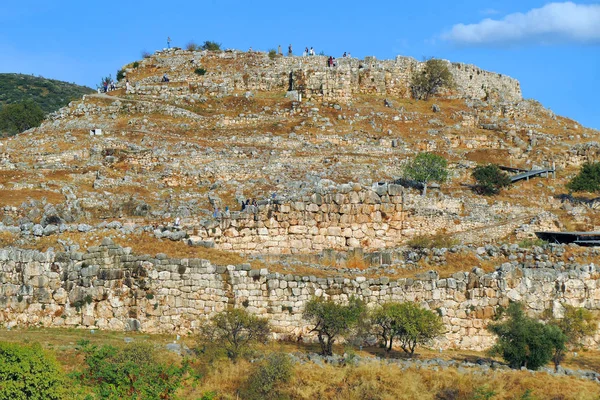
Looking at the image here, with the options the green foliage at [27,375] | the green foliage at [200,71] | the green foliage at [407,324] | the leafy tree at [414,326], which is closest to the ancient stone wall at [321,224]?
the green foliage at [407,324]

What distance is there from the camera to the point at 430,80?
6831cm

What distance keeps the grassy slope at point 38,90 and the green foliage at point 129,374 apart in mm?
83049

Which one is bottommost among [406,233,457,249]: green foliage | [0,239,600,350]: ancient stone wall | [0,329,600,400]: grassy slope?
[0,329,600,400]: grassy slope

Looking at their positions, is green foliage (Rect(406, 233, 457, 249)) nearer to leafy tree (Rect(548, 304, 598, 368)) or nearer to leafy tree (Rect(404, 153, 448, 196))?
leafy tree (Rect(548, 304, 598, 368))

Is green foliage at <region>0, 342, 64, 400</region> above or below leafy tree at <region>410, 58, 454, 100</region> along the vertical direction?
below

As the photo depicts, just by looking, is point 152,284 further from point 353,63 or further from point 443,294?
point 353,63

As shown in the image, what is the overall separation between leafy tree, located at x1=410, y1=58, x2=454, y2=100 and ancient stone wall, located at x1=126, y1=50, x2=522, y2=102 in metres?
0.49

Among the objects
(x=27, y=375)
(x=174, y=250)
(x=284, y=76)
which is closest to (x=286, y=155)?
(x=284, y=76)

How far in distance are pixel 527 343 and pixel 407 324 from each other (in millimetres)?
2942

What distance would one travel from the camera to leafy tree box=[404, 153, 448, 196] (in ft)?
146

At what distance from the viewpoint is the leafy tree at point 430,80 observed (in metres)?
67.6

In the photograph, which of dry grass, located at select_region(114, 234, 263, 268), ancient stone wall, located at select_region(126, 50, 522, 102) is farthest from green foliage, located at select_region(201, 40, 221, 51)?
dry grass, located at select_region(114, 234, 263, 268)

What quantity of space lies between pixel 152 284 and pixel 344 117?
113 ft

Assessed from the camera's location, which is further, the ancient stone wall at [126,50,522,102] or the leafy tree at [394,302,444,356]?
the ancient stone wall at [126,50,522,102]
